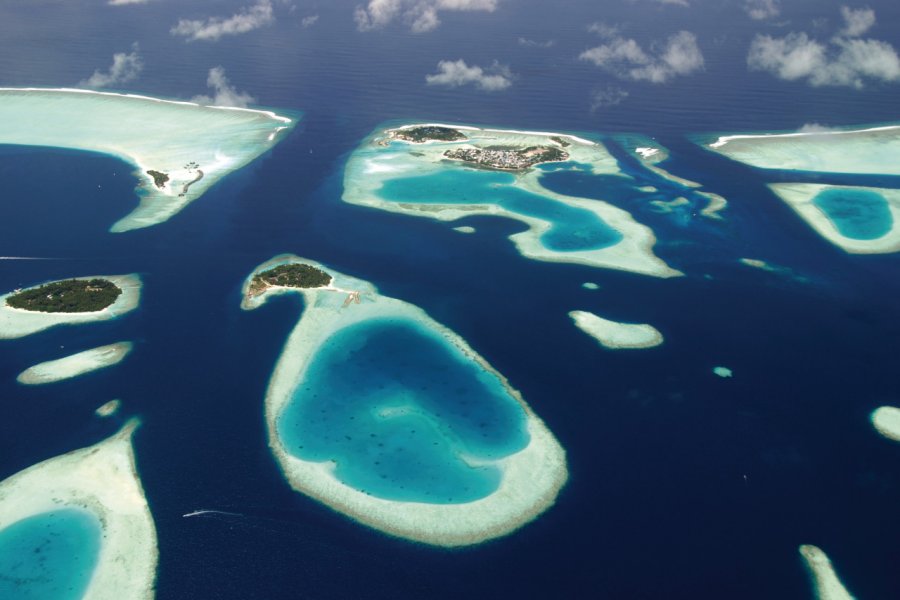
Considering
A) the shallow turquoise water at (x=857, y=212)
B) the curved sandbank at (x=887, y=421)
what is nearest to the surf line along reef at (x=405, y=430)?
the curved sandbank at (x=887, y=421)

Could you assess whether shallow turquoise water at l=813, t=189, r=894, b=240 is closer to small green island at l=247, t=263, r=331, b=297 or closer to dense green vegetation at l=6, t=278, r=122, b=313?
small green island at l=247, t=263, r=331, b=297

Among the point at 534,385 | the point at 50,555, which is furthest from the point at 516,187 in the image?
the point at 50,555

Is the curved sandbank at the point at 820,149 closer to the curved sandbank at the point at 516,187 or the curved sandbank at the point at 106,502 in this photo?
the curved sandbank at the point at 516,187

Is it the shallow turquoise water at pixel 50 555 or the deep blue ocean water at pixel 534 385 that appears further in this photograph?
the deep blue ocean water at pixel 534 385

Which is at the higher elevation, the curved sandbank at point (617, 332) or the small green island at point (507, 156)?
the small green island at point (507, 156)

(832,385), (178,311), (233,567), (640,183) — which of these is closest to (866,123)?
(640,183)

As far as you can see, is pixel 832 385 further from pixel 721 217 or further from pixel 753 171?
pixel 753 171

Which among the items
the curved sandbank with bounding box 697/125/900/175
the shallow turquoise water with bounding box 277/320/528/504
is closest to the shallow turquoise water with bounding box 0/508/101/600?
the shallow turquoise water with bounding box 277/320/528/504
